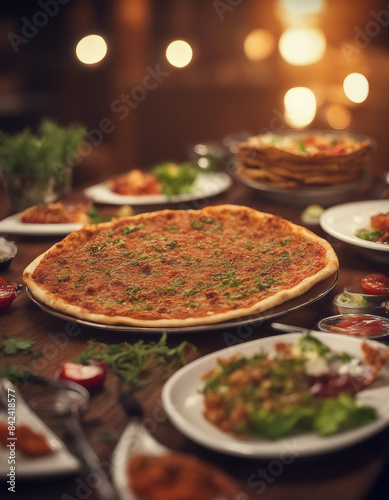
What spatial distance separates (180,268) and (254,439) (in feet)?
3.84

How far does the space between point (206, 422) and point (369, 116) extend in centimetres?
751

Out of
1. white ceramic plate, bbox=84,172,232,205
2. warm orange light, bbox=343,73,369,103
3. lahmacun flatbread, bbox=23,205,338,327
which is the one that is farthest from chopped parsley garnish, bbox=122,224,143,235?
warm orange light, bbox=343,73,369,103

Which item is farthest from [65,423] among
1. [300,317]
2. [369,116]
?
[369,116]

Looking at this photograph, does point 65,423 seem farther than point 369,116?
No

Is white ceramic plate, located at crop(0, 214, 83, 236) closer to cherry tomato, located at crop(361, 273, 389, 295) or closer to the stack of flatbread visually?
the stack of flatbread

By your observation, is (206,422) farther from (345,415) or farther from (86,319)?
(86,319)

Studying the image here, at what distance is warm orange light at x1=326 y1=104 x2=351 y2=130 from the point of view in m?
8.77

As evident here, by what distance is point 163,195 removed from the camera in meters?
3.82

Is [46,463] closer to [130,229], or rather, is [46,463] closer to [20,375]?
[20,375]

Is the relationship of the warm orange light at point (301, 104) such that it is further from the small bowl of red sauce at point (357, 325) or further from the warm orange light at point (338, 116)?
the small bowl of red sauce at point (357, 325)

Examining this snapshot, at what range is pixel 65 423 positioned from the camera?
5.18ft

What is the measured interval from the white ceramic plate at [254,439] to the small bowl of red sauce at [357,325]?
227 mm

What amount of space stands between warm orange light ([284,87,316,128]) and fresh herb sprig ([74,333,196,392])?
660 centimetres

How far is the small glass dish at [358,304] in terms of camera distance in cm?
223
